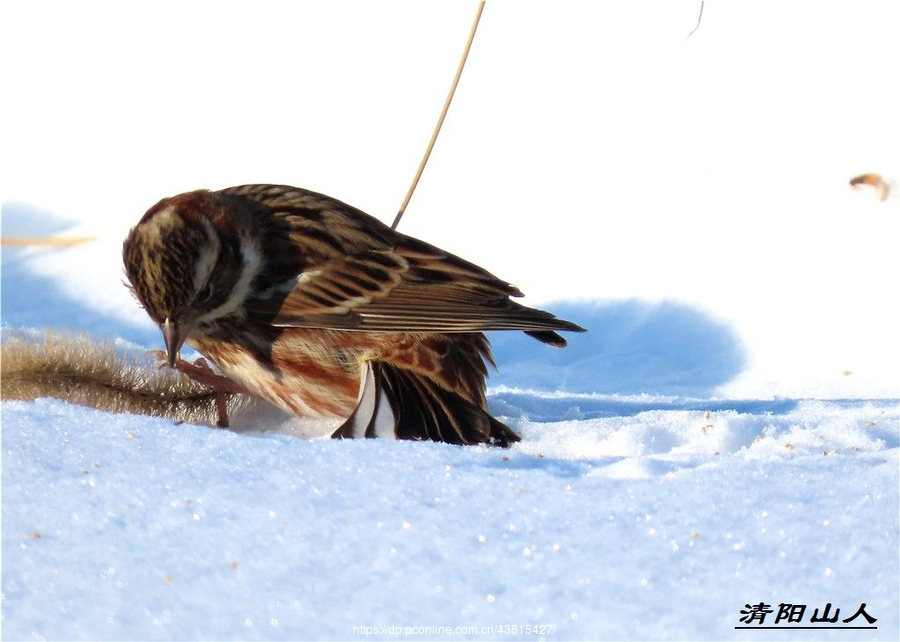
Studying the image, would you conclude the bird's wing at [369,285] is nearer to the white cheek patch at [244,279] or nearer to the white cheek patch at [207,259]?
the white cheek patch at [244,279]

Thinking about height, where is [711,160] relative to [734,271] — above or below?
above

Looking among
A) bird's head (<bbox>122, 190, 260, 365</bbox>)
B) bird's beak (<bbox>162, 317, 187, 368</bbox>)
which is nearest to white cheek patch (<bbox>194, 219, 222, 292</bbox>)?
bird's head (<bbox>122, 190, 260, 365</bbox>)

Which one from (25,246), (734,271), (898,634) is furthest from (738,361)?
(25,246)

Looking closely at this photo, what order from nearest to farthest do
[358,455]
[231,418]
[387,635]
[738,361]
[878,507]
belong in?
[387,635] → [878,507] → [358,455] → [231,418] → [738,361]

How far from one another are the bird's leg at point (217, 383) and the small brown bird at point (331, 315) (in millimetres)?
37

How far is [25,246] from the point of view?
6.46m

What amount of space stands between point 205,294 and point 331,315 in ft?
1.28

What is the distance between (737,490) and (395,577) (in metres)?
0.80

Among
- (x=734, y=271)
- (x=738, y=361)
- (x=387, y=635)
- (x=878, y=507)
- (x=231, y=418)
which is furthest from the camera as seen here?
(x=734, y=271)

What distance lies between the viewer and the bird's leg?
12.5ft

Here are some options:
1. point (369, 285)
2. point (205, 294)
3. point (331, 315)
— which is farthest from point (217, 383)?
point (369, 285)

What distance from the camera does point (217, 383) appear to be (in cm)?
388

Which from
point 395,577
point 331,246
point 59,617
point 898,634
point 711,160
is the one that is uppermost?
point 711,160

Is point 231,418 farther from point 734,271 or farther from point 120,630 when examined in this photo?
point 734,271
